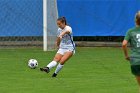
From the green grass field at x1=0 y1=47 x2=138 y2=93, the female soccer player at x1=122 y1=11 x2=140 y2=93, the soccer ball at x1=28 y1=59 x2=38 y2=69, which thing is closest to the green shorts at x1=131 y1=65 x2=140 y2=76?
the female soccer player at x1=122 y1=11 x2=140 y2=93

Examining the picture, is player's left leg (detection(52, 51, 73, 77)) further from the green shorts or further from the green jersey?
the green shorts

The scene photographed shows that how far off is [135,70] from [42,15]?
579 inches

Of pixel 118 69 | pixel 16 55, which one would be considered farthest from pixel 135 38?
pixel 16 55

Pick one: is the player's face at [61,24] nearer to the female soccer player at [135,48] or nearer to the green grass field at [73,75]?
the green grass field at [73,75]

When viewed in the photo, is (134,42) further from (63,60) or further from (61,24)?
(63,60)

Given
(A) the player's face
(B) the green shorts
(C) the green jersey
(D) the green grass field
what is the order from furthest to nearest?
1. (A) the player's face
2. (D) the green grass field
3. (C) the green jersey
4. (B) the green shorts

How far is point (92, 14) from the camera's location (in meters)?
24.4

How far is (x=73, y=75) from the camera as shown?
1545 centimetres

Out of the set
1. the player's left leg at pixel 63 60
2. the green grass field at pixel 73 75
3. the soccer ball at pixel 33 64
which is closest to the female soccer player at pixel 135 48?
the green grass field at pixel 73 75

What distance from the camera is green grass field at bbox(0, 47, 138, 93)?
12.8 metres

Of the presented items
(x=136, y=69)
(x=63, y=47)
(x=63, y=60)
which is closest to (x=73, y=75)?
(x=63, y=60)

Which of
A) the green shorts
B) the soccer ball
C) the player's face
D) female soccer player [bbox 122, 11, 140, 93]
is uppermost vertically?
the player's face

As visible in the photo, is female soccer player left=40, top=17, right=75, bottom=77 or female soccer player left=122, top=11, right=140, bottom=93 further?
female soccer player left=40, top=17, right=75, bottom=77

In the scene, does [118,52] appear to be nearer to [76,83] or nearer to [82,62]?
[82,62]
